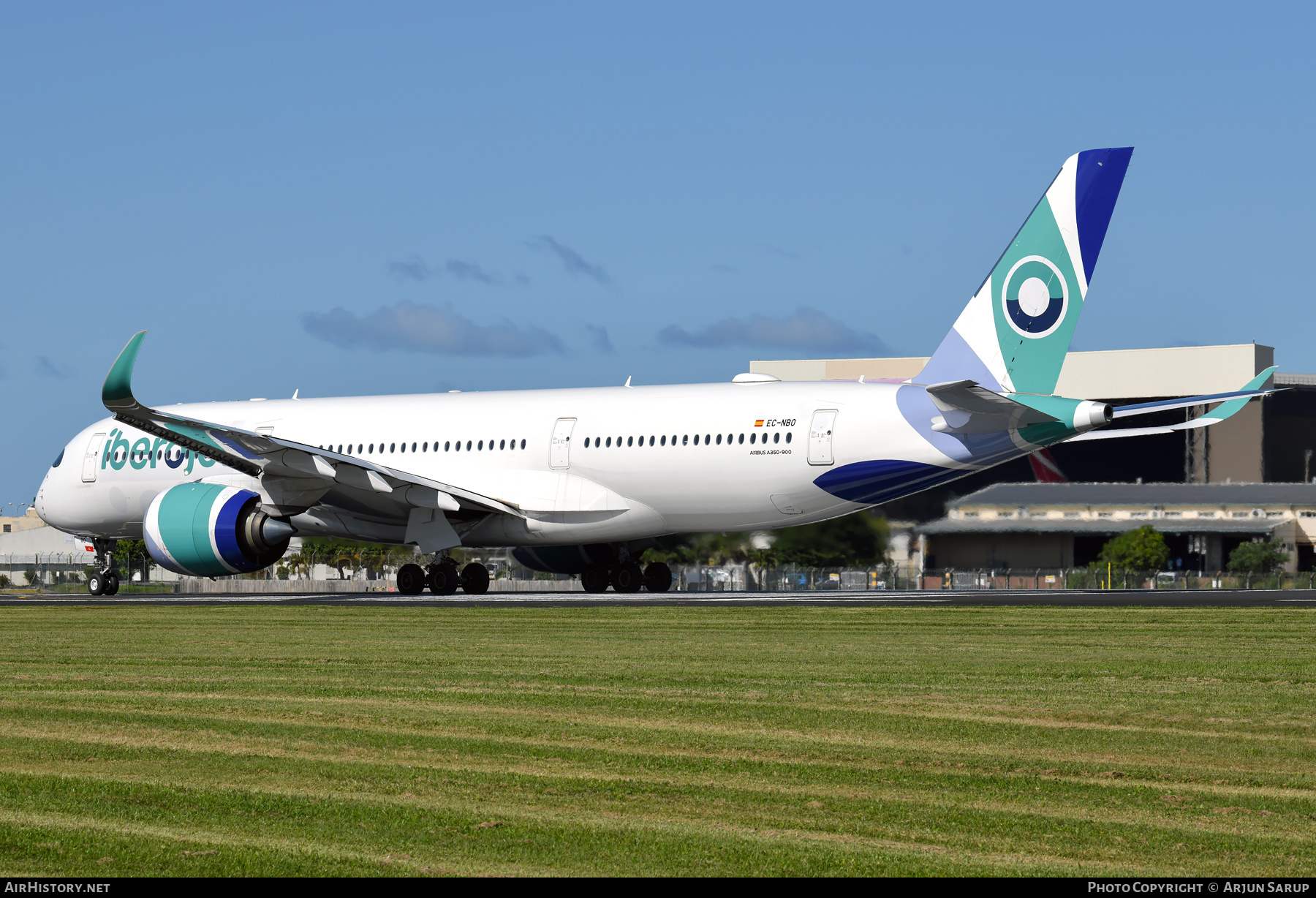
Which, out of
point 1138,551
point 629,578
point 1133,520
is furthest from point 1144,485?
point 629,578

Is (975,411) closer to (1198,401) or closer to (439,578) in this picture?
(1198,401)

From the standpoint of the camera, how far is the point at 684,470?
3438 cm

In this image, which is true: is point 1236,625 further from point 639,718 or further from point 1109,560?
point 1109,560

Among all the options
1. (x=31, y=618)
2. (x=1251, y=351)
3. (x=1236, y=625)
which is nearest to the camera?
(x=1236, y=625)

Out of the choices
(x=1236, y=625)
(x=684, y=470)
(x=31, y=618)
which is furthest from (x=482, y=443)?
(x=1236, y=625)

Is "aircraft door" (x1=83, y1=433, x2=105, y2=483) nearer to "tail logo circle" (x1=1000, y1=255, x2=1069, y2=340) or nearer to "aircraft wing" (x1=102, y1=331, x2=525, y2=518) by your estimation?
"aircraft wing" (x1=102, y1=331, x2=525, y2=518)

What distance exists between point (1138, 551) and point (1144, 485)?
1800 cm

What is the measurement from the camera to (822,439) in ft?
108

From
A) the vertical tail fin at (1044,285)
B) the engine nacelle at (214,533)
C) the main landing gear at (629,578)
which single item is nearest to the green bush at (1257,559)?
the main landing gear at (629,578)

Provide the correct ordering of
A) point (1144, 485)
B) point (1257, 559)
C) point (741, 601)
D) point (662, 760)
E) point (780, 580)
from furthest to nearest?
point (1144, 485)
point (1257, 559)
point (780, 580)
point (741, 601)
point (662, 760)

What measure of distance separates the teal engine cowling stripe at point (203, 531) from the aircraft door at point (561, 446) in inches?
263

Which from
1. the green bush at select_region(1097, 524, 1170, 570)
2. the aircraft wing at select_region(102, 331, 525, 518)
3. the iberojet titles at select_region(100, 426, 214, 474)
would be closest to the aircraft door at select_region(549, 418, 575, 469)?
Answer: the aircraft wing at select_region(102, 331, 525, 518)
